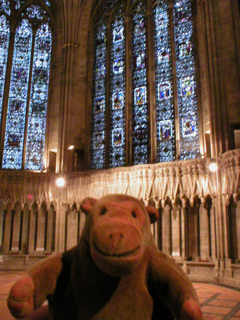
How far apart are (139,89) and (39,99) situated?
430 centimetres

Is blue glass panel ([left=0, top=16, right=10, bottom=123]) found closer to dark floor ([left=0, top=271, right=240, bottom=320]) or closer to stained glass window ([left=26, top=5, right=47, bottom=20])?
stained glass window ([left=26, top=5, right=47, bottom=20])

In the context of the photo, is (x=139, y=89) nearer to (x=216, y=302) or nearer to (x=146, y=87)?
(x=146, y=87)

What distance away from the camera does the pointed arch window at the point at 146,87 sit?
12117mm

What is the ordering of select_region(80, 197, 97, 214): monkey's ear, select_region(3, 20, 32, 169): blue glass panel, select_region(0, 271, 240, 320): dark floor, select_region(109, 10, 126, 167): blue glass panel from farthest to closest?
select_region(3, 20, 32, 169): blue glass panel, select_region(109, 10, 126, 167): blue glass panel, select_region(0, 271, 240, 320): dark floor, select_region(80, 197, 97, 214): monkey's ear

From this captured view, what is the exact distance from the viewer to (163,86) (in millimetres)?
12742

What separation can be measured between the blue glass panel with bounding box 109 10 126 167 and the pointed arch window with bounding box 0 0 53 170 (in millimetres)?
2866

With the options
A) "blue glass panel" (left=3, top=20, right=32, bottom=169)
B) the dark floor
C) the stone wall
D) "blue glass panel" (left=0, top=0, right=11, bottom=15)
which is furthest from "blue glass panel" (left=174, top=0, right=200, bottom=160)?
"blue glass panel" (left=0, top=0, right=11, bottom=15)

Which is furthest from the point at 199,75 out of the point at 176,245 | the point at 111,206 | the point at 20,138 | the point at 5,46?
the point at 111,206

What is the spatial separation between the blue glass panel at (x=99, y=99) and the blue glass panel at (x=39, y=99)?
2.08 meters

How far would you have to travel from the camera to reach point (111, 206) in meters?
2.03

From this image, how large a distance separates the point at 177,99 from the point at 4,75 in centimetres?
733

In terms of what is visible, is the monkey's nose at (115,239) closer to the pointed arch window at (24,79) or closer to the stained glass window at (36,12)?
the pointed arch window at (24,79)

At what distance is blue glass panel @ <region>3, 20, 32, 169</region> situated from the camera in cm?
1379

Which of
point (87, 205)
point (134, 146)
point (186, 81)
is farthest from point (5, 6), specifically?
point (87, 205)
